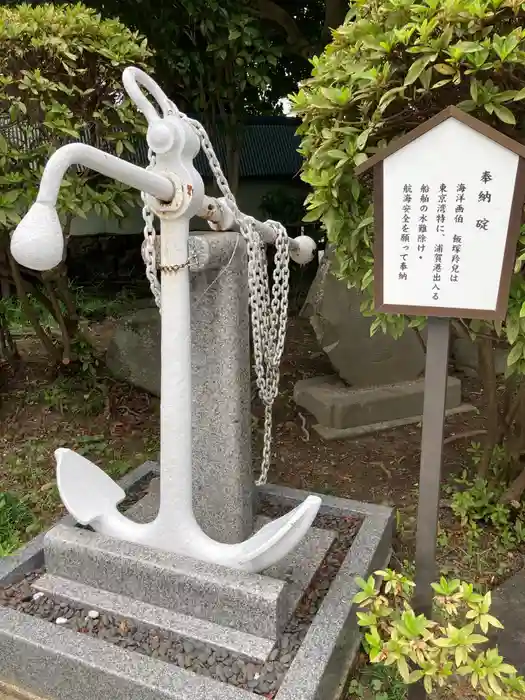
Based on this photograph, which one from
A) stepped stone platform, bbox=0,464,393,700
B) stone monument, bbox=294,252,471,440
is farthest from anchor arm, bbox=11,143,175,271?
stone monument, bbox=294,252,471,440

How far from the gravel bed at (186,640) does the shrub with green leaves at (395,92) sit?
3.69ft

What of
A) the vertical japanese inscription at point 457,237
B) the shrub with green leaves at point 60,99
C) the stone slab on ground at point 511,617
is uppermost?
the shrub with green leaves at point 60,99

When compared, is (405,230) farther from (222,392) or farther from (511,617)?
(511,617)

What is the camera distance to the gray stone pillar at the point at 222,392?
2.32 m

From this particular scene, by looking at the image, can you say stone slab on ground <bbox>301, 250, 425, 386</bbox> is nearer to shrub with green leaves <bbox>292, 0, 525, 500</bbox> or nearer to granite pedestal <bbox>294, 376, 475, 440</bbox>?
granite pedestal <bbox>294, 376, 475, 440</bbox>

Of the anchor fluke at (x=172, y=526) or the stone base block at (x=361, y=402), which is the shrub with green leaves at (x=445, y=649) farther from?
the stone base block at (x=361, y=402)

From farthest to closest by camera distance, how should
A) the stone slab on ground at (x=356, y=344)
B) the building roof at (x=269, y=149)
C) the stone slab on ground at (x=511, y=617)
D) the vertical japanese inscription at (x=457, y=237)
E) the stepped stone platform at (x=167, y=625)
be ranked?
the building roof at (x=269, y=149), the stone slab on ground at (x=356, y=344), the stone slab on ground at (x=511, y=617), the stepped stone platform at (x=167, y=625), the vertical japanese inscription at (x=457, y=237)

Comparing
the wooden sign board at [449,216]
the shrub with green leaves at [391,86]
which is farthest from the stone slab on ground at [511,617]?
the wooden sign board at [449,216]

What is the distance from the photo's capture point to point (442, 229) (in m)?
1.63

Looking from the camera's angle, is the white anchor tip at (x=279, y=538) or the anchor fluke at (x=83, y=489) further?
the anchor fluke at (x=83, y=489)

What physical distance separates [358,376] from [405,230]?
2.80 metres

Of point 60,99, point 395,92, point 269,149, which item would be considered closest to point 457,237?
point 395,92

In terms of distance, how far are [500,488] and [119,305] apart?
511 cm

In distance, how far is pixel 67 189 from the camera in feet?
10.2
